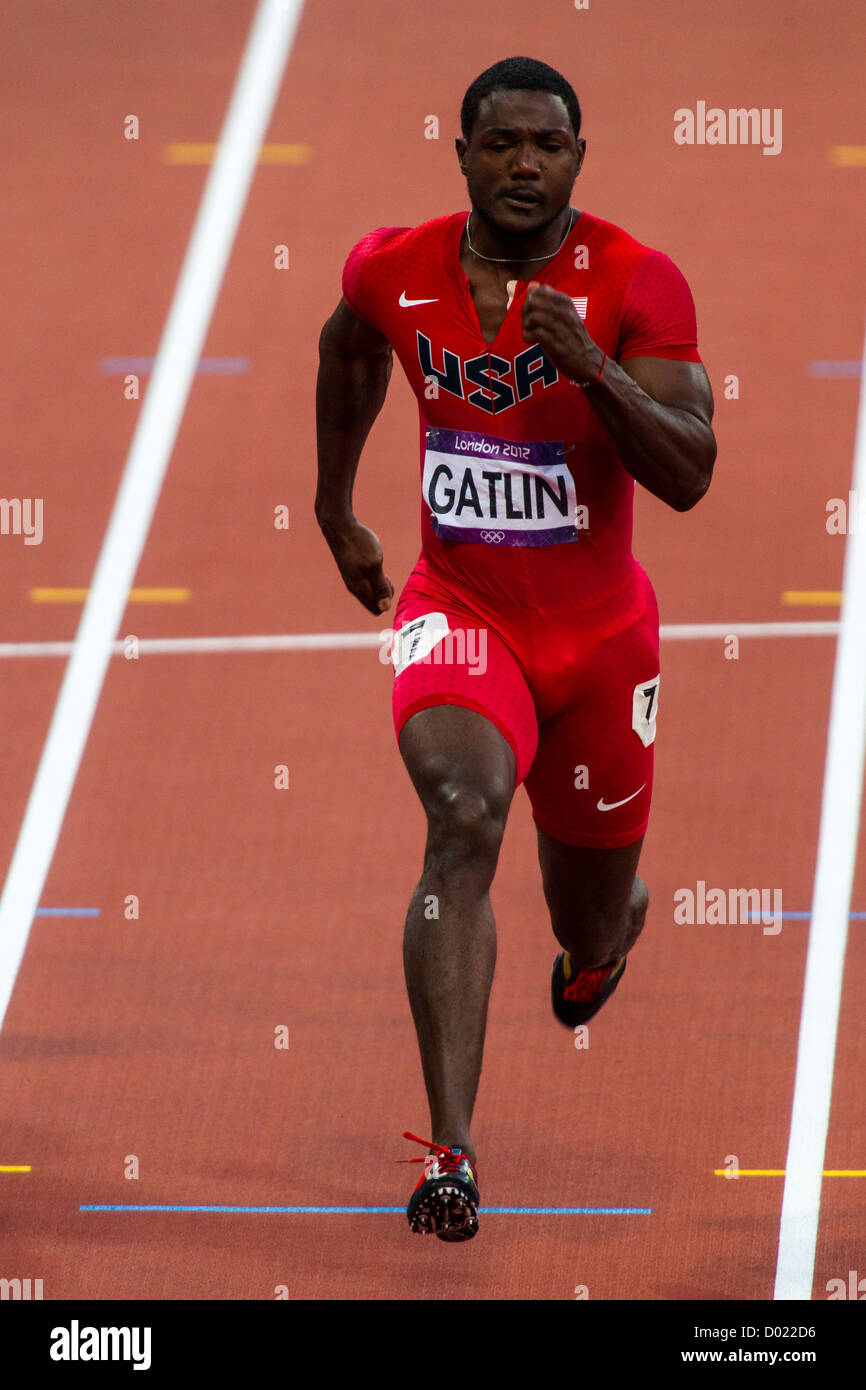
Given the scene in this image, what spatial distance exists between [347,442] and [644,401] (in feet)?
4.11

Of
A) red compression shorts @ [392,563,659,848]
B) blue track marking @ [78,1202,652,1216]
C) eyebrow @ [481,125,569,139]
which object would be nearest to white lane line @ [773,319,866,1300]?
blue track marking @ [78,1202,652,1216]

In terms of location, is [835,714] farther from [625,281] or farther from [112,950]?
[625,281]

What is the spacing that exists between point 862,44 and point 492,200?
11.3 metres

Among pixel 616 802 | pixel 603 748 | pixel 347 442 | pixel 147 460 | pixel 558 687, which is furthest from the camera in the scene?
pixel 147 460

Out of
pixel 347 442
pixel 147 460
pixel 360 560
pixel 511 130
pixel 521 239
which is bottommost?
pixel 360 560

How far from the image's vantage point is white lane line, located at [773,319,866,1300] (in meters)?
5.99

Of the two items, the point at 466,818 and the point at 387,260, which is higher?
the point at 387,260

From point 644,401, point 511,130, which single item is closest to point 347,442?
point 511,130

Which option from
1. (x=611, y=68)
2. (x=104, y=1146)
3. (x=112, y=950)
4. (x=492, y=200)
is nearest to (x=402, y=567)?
(x=112, y=950)

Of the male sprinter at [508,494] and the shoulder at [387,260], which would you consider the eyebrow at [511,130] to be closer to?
the male sprinter at [508,494]

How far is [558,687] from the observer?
5590mm

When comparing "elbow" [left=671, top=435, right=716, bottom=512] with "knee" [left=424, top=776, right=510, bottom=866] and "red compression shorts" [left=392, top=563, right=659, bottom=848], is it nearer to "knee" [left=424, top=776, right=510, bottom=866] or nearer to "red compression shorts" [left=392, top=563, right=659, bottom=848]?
"red compression shorts" [left=392, top=563, right=659, bottom=848]

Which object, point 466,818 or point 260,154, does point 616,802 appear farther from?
point 260,154

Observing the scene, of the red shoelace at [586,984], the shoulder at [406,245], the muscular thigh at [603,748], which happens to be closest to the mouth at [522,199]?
the shoulder at [406,245]
